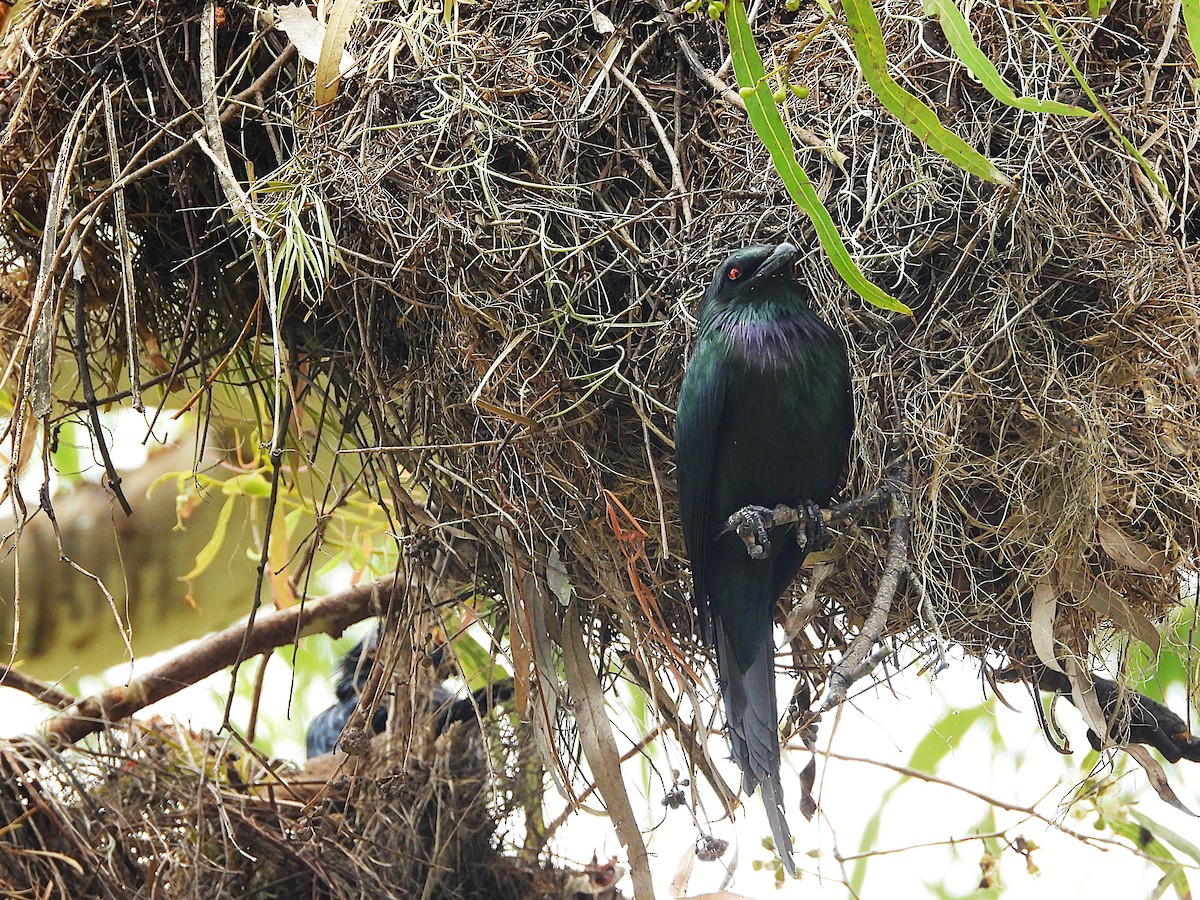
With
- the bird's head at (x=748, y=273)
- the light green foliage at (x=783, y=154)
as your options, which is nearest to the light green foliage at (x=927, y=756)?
the bird's head at (x=748, y=273)

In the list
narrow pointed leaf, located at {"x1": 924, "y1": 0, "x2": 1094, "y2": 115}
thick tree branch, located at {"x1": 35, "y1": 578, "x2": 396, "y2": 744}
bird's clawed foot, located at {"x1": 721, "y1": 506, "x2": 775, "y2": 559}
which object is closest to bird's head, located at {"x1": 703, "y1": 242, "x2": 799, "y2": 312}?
bird's clawed foot, located at {"x1": 721, "y1": 506, "x2": 775, "y2": 559}

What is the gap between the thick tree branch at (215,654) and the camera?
2.10 meters

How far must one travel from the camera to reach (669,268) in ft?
5.53

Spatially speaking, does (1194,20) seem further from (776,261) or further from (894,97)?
(776,261)

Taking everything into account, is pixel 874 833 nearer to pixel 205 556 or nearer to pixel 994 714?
pixel 994 714

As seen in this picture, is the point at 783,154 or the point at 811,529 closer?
the point at 783,154

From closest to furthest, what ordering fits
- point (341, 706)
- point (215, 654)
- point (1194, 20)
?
1. point (1194, 20)
2. point (215, 654)
3. point (341, 706)

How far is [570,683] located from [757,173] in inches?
29.6

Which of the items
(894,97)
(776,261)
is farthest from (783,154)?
(776,261)

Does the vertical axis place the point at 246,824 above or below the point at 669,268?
below

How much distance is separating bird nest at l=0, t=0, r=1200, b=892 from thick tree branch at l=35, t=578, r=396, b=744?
493 millimetres

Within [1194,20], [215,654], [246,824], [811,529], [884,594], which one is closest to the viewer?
[1194,20]

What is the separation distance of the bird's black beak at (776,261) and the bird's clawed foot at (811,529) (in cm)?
31

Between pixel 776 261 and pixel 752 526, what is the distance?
0.36 m
